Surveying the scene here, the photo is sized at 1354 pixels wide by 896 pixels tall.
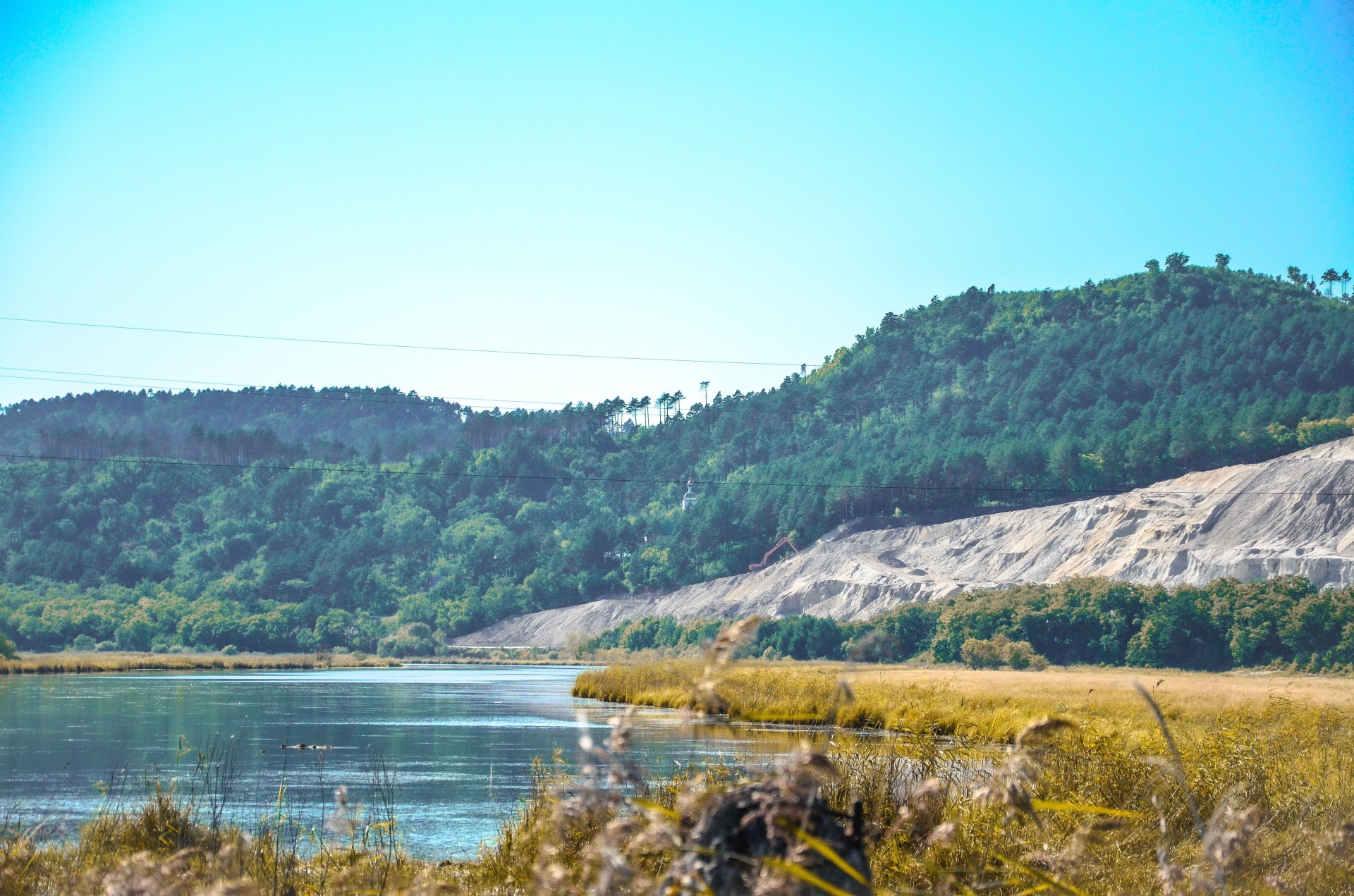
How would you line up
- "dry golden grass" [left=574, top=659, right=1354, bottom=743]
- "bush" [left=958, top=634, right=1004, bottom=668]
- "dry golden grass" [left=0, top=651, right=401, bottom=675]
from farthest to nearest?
"bush" [left=958, top=634, right=1004, bottom=668]
"dry golden grass" [left=0, top=651, right=401, bottom=675]
"dry golden grass" [left=574, top=659, right=1354, bottom=743]

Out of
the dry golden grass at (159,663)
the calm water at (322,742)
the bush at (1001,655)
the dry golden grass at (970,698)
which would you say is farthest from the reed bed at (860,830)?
the dry golden grass at (159,663)

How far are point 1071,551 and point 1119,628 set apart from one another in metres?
33.6

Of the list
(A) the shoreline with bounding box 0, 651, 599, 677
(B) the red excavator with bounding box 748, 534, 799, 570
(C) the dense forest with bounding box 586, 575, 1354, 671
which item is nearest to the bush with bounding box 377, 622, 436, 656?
(A) the shoreline with bounding box 0, 651, 599, 677

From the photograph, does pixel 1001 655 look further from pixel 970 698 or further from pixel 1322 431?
pixel 1322 431

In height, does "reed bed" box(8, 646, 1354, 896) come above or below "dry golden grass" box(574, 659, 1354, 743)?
above

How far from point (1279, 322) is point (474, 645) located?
126 metres

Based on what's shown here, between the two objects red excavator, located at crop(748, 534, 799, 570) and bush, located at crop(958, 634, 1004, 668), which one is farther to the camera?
red excavator, located at crop(748, 534, 799, 570)

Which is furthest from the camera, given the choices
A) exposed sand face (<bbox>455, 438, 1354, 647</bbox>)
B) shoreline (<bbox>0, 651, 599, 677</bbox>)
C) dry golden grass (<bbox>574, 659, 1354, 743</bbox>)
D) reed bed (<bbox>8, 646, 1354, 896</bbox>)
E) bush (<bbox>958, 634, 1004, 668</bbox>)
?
exposed sand face (<bbox>455, 438, 1354, 647</bbox>)

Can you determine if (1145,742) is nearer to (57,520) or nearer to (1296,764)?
(1296,764)

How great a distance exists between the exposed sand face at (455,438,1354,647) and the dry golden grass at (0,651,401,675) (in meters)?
36.2

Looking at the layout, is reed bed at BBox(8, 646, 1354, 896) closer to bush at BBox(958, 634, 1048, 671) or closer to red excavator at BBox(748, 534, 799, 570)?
bush at BBox(958, 634, 1048, 671)

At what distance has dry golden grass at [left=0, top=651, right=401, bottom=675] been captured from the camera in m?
81.9

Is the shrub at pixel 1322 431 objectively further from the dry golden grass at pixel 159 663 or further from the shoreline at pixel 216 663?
the dry golden grass at pixel 159 663

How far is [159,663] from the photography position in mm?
96312
